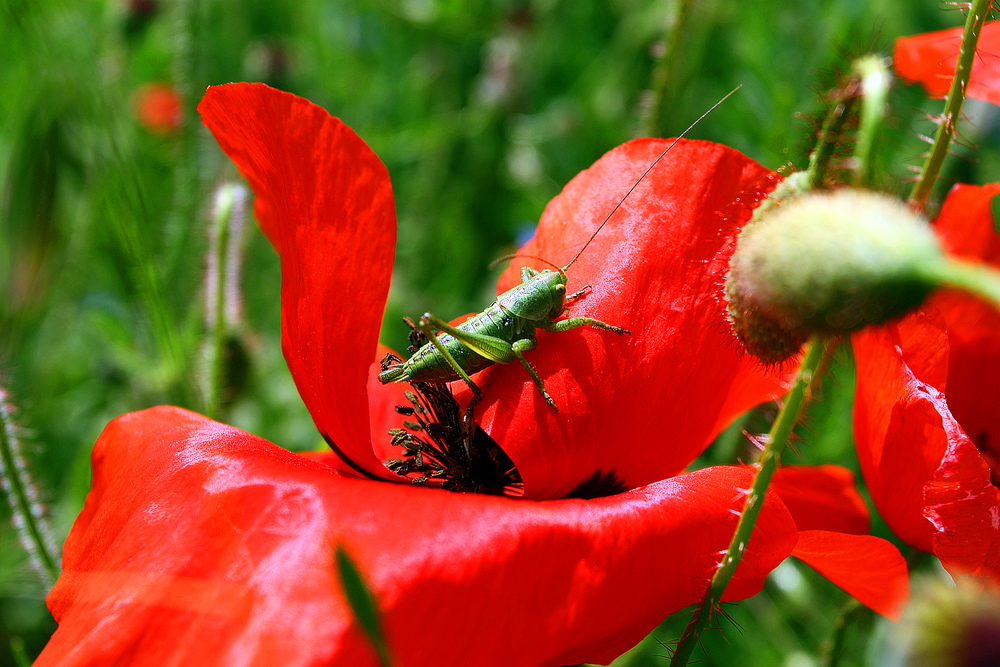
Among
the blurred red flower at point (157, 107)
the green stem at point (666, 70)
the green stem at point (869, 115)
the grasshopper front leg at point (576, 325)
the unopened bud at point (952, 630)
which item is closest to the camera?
the unopened bud at point (952, 630)

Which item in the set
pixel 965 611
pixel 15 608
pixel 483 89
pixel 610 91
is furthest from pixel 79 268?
pixel 965 611

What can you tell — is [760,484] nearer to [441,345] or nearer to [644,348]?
[644,348]

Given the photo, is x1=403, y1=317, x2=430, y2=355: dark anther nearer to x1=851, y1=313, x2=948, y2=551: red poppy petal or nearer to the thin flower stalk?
the thin flower stalk

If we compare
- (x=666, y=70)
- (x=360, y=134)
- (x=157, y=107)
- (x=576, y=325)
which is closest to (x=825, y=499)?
(x=576, y=325)

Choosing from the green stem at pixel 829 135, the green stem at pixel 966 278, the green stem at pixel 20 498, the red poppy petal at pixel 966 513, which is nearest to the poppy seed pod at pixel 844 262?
the green stem at pixel 966 278

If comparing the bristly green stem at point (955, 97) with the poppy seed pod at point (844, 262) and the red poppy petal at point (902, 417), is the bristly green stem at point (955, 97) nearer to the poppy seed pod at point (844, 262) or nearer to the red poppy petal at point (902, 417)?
the red poppy petal at point (902, 417)

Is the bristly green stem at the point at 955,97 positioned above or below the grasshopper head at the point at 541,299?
above

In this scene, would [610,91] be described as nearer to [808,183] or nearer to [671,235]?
[671,235]
